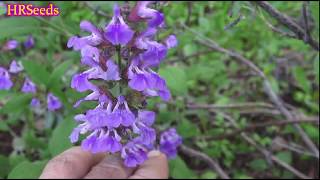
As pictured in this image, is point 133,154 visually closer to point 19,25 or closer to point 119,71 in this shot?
point 119,71

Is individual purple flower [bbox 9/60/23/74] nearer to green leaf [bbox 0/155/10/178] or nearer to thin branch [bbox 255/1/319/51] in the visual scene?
green leaf [bbox 0/155/10/178]

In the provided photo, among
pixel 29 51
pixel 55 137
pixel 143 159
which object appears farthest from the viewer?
pixel 29 51

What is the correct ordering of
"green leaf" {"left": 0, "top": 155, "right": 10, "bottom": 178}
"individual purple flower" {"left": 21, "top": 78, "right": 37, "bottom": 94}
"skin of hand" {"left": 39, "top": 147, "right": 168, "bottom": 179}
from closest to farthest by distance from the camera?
"skin of hand" {"left": 39, "top": 147, "right": 168, "bottom": 179}, "green leaf" {"left": 0, "top": 155, "right": 10, "bottom": 178}, "individual purple flower" {"left": 21, "top": 78, "right": 37, "bottom": 94}

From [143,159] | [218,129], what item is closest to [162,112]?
[218,129]

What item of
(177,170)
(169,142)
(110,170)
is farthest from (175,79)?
(110,170)

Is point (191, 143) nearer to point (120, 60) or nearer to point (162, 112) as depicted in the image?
point (162, 112)

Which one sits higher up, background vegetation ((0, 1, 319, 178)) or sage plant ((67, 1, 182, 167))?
sage plant ((67, 1, 182, 167))

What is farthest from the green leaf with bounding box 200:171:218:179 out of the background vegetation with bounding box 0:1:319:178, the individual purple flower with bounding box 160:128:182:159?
the individual purple flower with bounding box 160:128:182:159
